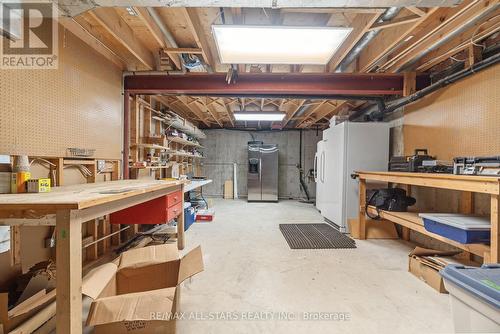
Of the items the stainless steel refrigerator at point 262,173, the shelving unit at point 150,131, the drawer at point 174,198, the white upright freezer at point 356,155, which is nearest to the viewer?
the drawer at point 174,198

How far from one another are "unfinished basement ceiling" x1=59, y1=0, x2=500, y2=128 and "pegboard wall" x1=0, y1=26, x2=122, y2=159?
0.27 metres

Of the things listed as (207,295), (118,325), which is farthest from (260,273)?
(118,325)

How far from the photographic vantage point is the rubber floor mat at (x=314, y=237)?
316 centimetres

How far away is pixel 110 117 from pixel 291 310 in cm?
288

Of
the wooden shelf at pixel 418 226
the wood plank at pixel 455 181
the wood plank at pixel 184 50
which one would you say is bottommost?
the wooden shelf at pixel 418 226

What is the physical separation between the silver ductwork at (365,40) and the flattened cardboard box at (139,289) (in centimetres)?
248

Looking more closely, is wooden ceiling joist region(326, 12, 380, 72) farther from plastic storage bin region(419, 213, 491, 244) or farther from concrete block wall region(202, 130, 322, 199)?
concrete block wall region(202, 130, 322, 199)

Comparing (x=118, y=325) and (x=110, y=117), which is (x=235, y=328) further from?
(x=110, y=117)

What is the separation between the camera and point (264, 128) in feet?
25.2

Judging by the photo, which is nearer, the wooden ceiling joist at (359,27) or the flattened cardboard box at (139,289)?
the flattened cardboard box at (139,289)

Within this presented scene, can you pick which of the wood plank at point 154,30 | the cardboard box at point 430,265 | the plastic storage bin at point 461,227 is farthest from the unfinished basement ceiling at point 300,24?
the cardboard box at point 430,265

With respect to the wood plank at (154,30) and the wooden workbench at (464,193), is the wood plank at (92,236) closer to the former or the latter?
the wood plank at (154,30)

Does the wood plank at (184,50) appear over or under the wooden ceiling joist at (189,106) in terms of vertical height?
over

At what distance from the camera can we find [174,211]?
2742 millimetres
